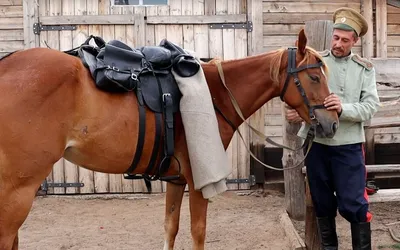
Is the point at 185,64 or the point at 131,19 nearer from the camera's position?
the point at 185,64

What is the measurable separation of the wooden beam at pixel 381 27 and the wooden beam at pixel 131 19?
1596 mm

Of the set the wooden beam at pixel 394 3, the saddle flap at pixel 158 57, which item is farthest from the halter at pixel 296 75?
the wooden beam at pixel 394 3

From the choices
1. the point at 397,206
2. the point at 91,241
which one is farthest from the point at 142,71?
the point at 397,206

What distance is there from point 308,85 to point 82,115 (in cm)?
139

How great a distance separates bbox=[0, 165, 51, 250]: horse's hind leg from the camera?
2.41 metres

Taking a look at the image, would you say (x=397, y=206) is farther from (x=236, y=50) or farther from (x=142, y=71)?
(x=142, y=71)

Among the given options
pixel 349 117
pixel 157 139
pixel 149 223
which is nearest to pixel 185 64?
pixel 157 139

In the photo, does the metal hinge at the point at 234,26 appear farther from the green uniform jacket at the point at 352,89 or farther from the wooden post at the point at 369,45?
the green uniform jacket at the point at 352,89

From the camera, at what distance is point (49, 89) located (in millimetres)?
2498

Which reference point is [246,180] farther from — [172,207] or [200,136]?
[200,136]

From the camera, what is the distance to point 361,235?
299 centimetres

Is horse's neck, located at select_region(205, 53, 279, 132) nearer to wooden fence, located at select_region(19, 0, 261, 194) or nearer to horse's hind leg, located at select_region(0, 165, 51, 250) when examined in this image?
horse's hind leg, located at select_region(0, 165, 51, 250)

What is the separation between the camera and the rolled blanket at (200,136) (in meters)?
2.80

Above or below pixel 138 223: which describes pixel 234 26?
above
